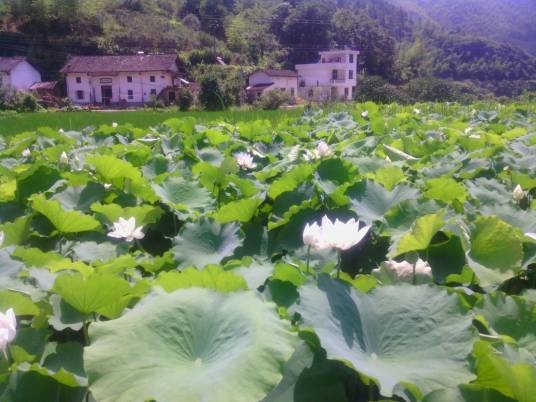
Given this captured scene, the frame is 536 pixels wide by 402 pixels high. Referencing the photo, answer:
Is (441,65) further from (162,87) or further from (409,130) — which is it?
(409,130)

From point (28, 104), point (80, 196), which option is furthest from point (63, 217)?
point (28, 104)

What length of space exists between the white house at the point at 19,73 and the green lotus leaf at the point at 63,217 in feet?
172

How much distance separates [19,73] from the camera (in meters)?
51.0

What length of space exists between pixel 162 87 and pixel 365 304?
5221 centimetres

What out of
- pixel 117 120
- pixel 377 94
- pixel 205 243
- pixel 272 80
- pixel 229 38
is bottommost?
pixel 272 80

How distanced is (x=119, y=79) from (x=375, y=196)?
53063mm

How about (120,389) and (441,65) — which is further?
(441,65)

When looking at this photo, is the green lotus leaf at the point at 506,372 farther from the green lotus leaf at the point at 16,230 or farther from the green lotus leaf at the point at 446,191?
the green lotus leaf at the point at 16,230

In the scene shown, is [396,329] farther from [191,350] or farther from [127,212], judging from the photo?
[127,212]

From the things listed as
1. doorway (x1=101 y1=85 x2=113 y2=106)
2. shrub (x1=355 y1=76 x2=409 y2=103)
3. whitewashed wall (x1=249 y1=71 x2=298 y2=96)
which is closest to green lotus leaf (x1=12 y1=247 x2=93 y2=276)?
shrub (x1=355 y1=76 x2=409 y2=103)

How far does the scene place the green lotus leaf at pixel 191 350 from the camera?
25.6 inches

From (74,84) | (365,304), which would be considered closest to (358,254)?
(365,304)

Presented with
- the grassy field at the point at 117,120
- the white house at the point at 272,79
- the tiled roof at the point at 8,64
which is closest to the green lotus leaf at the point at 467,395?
the grassy field at the point at 117,120

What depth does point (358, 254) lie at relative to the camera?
1431 millimetres
